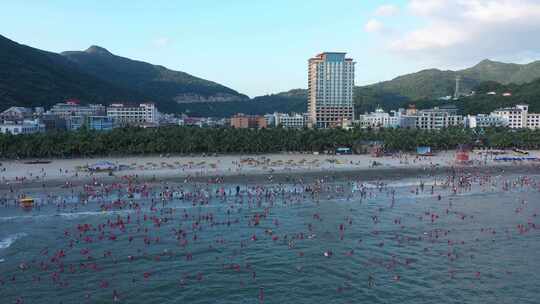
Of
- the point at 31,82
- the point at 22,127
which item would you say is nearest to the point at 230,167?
the point at 22,127

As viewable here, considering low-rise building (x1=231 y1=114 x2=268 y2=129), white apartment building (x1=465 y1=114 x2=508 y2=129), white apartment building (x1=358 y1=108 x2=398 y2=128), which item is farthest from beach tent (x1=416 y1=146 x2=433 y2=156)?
low-rise building (x1=231 y1=114 x2=268 y2=129)

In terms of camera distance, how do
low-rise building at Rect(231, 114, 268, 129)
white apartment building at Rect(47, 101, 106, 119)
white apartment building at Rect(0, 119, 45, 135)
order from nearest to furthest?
white apartment building at Rect(0, 119, 45, 135) < white apartment building at Rect(47, 101, 106, 119) < low-rise building at Rect(231, 114, 268, 129)

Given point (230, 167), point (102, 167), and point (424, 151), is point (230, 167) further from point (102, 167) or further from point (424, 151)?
point (424, 151)

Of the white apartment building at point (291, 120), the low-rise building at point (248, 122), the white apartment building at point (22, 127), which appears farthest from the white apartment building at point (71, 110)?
the white apartment building at point (291, 120)

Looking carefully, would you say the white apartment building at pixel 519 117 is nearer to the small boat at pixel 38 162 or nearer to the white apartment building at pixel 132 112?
the white apartment building at pixel 132 112

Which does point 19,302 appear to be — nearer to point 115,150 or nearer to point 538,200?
point 538,200

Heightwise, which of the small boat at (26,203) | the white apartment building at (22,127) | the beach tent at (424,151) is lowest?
the small boat at (26,203)

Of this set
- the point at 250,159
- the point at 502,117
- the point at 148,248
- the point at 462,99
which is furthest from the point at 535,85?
the point at 148,248

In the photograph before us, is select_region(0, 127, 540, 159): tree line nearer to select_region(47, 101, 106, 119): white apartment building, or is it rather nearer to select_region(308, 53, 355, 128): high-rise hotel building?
select_region(47, 101, 106, 119): white apartment building
